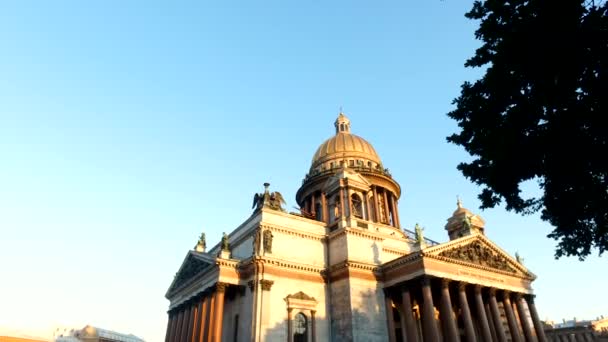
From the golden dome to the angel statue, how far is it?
15.2 meters

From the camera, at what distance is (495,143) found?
46.0 feet

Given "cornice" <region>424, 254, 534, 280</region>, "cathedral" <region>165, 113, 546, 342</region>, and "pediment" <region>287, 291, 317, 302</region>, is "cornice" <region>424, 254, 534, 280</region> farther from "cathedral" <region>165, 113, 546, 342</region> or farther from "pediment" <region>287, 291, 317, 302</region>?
"pediment" <region>287, 291, 317, 302</region>

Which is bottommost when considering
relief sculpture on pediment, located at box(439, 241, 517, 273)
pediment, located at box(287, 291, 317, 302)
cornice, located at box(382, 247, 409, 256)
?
pediment, located at box(287, 291, 317, 302)

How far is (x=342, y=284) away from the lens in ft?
98.5

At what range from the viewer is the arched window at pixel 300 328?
1124 inches

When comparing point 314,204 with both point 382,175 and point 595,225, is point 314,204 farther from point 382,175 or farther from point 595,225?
point 595,225

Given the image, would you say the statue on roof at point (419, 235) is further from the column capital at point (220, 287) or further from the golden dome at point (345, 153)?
the golden dome at point (345, 153)

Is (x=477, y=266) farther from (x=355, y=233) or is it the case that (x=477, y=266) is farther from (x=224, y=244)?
(x=224, y=244)

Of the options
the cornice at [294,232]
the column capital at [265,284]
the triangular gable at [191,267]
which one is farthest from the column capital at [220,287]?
Answer: the cornice at [294,232]

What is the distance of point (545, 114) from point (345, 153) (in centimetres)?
3618

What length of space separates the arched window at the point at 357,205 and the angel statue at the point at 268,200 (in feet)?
20.6

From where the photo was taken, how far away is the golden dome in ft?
162

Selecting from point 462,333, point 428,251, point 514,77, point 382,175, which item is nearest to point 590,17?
point 514,77

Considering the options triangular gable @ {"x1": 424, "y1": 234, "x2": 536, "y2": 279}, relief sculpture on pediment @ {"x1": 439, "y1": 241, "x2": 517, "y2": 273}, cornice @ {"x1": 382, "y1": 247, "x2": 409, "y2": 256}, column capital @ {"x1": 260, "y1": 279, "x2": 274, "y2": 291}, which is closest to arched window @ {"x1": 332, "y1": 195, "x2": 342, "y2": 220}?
cornice @ {"x1": 382, "y1": 247, "x2": 409, "y2": 256}
